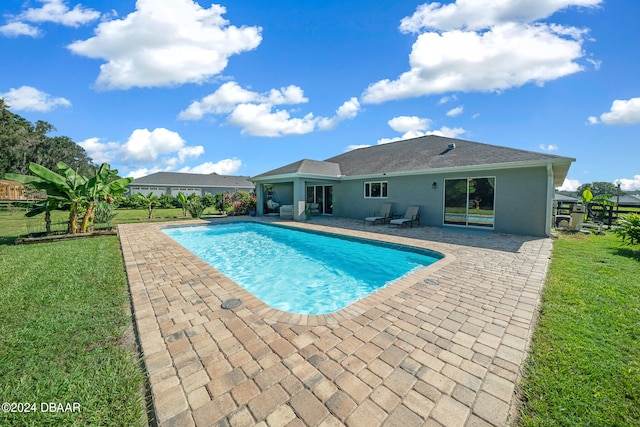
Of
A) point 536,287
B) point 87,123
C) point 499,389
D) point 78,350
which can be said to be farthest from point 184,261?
point 87,123

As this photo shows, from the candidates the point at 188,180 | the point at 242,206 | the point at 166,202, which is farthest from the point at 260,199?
the point at 188,180

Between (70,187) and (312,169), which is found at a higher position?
(312,169)

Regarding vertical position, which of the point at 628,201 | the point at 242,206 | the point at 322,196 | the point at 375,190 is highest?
the point at 375,190

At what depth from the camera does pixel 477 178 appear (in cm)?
1235

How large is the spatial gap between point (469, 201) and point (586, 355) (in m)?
11.0

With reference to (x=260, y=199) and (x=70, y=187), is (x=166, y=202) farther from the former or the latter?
(x=70, y=187)

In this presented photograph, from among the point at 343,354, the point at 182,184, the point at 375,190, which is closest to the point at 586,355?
the point at 343,354

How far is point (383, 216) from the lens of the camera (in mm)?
15133

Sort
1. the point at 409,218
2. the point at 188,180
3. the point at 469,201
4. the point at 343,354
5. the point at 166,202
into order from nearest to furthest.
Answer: the point at 343,354 → the point at 469,201 → the point at 409,218 → the point at 166,202 → the point at 188,180

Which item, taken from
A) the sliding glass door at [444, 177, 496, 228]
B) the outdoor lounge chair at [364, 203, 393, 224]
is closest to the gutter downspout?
the sliding glass door at [444, 177, 496, 228]

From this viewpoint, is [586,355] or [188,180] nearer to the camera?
[586,355]

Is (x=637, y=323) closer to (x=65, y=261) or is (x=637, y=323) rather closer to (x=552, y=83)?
(x=65, y=261)

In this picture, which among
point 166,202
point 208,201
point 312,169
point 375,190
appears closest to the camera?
point 375,190

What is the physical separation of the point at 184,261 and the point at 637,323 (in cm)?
911
